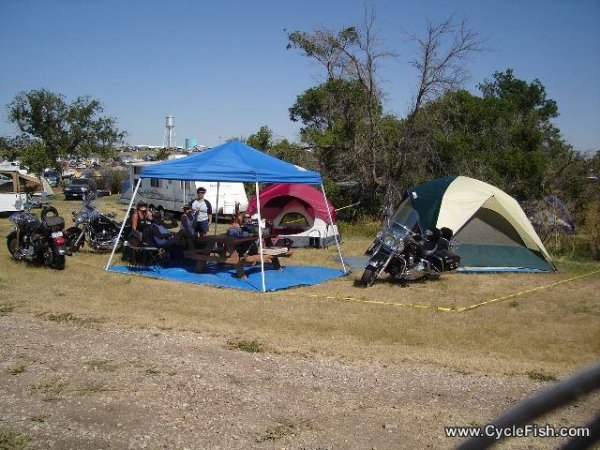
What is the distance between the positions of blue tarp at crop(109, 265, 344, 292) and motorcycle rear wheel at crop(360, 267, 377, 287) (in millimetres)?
821

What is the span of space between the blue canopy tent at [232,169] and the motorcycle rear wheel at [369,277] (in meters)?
1.34

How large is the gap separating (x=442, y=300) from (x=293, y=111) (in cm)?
3033

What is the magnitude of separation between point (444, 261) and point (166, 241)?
530cm

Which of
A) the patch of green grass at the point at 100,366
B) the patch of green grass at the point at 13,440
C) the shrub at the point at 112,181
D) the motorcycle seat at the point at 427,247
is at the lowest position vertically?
the patch of green grass at the point at 13,440

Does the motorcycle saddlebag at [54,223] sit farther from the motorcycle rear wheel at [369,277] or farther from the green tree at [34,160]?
the green tree at [34,160]

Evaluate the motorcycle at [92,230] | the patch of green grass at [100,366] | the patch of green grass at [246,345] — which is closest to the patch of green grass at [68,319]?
the patch of green grass at [100,366]

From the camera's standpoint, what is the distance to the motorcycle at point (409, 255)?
31.0 feet

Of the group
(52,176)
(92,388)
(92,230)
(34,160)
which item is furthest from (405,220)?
(52,176)

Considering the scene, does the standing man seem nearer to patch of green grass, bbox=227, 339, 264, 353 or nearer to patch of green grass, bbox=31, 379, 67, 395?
patch of green grass, bbox=227, 339, 264, 353

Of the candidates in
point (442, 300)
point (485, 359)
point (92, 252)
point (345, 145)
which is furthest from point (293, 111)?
point (485, 359)

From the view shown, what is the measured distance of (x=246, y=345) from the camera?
5641mm

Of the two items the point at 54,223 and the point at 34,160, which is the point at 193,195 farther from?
the point at 34,160

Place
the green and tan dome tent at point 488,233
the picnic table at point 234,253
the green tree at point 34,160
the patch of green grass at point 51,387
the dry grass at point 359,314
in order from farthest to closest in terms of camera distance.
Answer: the green tree at point 34,160, the green and tan dome tent at point 488,233, the picnic table at point 234,253, the dry grass at point 359,314, the patch of green grass at point 51,387

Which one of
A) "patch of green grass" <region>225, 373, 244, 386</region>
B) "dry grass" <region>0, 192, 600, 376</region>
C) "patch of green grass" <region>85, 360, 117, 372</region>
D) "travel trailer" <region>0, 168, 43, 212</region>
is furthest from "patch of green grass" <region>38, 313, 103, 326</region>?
"travel trailer" <region>0, 168, 43, 212</region>
